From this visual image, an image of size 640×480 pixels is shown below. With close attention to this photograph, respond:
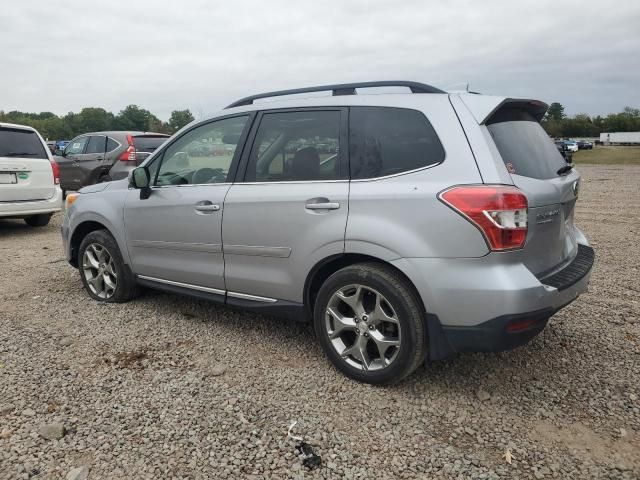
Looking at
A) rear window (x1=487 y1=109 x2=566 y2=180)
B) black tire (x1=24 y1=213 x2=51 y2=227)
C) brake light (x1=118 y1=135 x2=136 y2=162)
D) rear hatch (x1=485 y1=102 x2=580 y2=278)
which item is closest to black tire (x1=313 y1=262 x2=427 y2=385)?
rear hatch (x1=485 y1=102 x2=580 y2=278)

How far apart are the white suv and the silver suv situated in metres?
5.01

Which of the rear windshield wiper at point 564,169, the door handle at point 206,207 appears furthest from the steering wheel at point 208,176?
the rear windshield wiper at point 564,169

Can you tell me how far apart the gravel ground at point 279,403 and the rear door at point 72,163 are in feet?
26.2

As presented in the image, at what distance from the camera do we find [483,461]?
2.45 metres

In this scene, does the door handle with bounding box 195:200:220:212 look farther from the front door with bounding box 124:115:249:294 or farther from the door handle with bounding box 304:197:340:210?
the door handle with bounding box 304:197:340:210

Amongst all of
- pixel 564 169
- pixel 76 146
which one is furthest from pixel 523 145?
pixel 76 146

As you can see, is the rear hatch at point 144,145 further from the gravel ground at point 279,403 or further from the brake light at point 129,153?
the gravel ground at point 279,403

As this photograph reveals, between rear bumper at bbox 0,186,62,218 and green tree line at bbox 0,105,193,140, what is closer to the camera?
rear bumper at bbox 0,186,62,218

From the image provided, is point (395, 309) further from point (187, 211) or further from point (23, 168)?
point (23, 168)

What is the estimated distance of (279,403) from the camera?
2975mm

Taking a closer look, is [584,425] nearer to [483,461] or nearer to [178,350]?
[483,461]

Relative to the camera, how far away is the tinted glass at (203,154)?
381cm

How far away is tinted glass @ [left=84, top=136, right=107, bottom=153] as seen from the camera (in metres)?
11.1

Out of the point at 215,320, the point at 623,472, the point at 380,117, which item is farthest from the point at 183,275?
the point at 623,472
